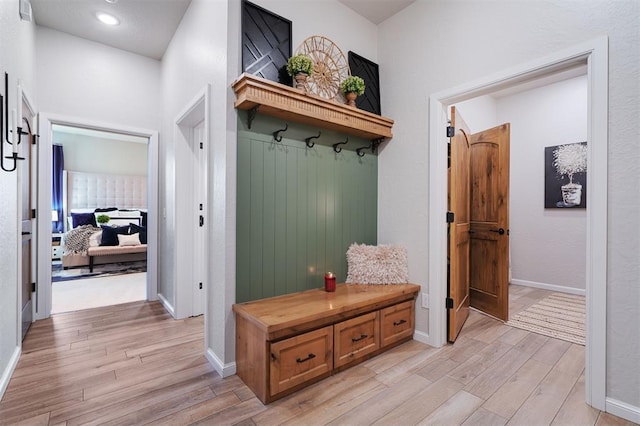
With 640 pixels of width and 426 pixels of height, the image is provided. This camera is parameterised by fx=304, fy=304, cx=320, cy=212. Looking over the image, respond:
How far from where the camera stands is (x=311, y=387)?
5.95 ft

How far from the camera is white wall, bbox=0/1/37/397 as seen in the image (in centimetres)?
179

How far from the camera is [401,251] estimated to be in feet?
8.37

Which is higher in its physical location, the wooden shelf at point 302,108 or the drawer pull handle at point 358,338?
the wooden shelf at point 302,108

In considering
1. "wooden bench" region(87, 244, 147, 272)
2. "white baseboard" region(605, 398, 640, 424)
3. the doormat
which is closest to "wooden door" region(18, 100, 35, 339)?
the doormat

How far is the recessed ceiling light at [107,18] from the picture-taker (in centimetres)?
278

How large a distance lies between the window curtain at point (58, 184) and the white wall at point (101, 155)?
0.20m

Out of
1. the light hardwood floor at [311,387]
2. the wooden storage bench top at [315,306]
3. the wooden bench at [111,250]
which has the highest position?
the wooden storage bench top at [315,306]

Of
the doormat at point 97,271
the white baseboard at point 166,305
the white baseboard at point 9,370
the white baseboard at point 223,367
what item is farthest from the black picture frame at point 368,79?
the doormat at point 97,271

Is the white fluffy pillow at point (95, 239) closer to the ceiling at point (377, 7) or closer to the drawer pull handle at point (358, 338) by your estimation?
the drawer pull handle at point (358, 338)

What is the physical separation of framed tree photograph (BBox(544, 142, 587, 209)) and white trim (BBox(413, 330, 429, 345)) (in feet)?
9.83

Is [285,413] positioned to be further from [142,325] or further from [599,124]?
[599,124]

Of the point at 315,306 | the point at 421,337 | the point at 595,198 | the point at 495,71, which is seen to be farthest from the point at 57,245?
the point at 595,198

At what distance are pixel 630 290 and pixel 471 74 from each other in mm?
1606

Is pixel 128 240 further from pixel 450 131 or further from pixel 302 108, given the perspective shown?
pixel 450 131
